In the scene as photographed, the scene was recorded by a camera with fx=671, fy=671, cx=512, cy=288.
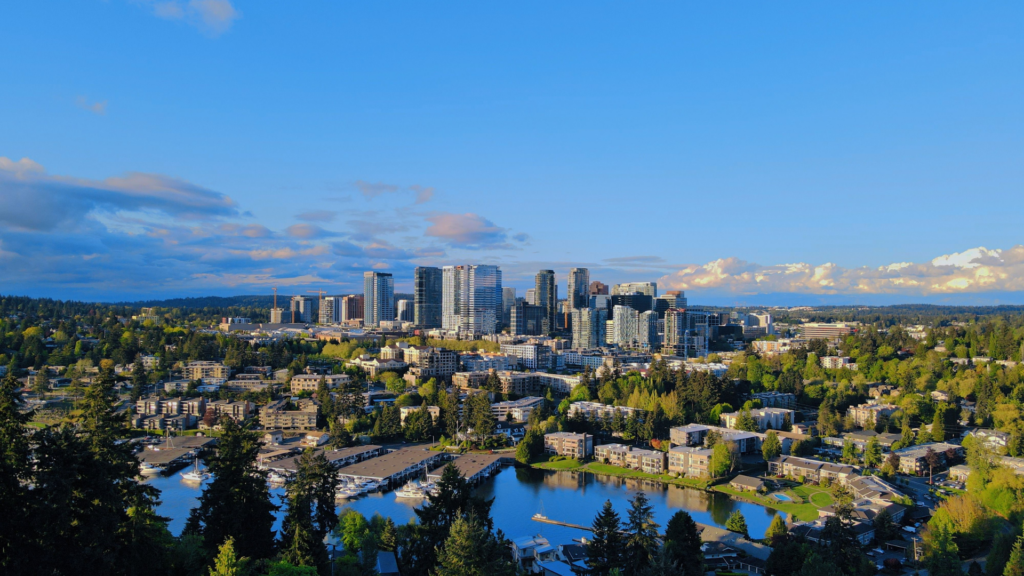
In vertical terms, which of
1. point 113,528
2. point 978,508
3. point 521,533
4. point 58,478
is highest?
point 58,478

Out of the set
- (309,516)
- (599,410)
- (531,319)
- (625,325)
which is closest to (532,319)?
(531,319)

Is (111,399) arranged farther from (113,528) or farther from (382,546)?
(382,546)

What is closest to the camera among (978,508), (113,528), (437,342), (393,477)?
(113,528)

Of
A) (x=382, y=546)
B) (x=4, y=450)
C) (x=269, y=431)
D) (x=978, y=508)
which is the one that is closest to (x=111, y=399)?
(x=4, y=450)

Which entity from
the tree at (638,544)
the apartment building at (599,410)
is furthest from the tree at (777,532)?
the apartment building at (599,410)

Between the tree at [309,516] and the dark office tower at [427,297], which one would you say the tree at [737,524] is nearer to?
the tree at [309,516]

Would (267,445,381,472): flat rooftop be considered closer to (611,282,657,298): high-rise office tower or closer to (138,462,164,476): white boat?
(138,462,164,476): white boat

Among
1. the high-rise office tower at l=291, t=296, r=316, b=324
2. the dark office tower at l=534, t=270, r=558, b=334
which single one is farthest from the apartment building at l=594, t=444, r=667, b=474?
the high-rise office tower at l=291, t=296, r=316, b=324
